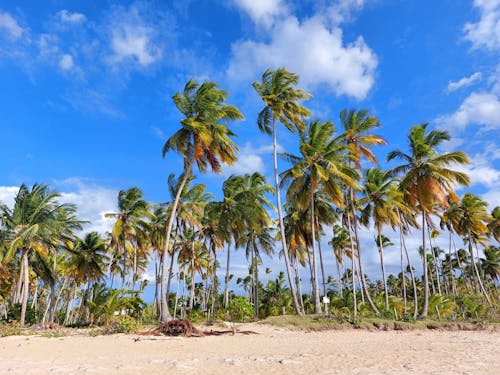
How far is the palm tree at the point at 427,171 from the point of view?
21859mm

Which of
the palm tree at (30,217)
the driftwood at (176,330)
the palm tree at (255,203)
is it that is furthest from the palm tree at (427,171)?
the palm tree at (30,217)

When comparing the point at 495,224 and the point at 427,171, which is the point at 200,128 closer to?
the point at 427,171

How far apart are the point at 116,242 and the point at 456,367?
2572cm

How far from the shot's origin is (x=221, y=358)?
9.00 meters

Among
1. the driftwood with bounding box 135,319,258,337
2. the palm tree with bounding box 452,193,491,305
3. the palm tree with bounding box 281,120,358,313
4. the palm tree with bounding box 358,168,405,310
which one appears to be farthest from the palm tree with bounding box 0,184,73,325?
the palm tree with bounding box 452,193,491,305

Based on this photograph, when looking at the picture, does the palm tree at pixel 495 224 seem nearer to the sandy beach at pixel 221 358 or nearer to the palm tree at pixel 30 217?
the sandy beach at pixel 221 358

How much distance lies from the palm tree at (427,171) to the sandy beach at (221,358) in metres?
12.6

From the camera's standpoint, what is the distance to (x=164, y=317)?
17641 mm

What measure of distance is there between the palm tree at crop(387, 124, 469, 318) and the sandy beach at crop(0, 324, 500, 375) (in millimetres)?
→ 12577

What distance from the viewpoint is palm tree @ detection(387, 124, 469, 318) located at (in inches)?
861

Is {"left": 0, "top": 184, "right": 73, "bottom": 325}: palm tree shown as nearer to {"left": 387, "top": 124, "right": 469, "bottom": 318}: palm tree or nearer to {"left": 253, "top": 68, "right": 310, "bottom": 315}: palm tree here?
{"left": 253, "top": 68, "right": 310, "bottom": 315}: palm tree

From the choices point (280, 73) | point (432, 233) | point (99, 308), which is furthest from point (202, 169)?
point (432, 233)

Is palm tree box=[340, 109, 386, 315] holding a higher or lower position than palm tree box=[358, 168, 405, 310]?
higher

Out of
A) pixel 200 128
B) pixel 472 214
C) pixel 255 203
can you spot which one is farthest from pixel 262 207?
pixel 472 214
